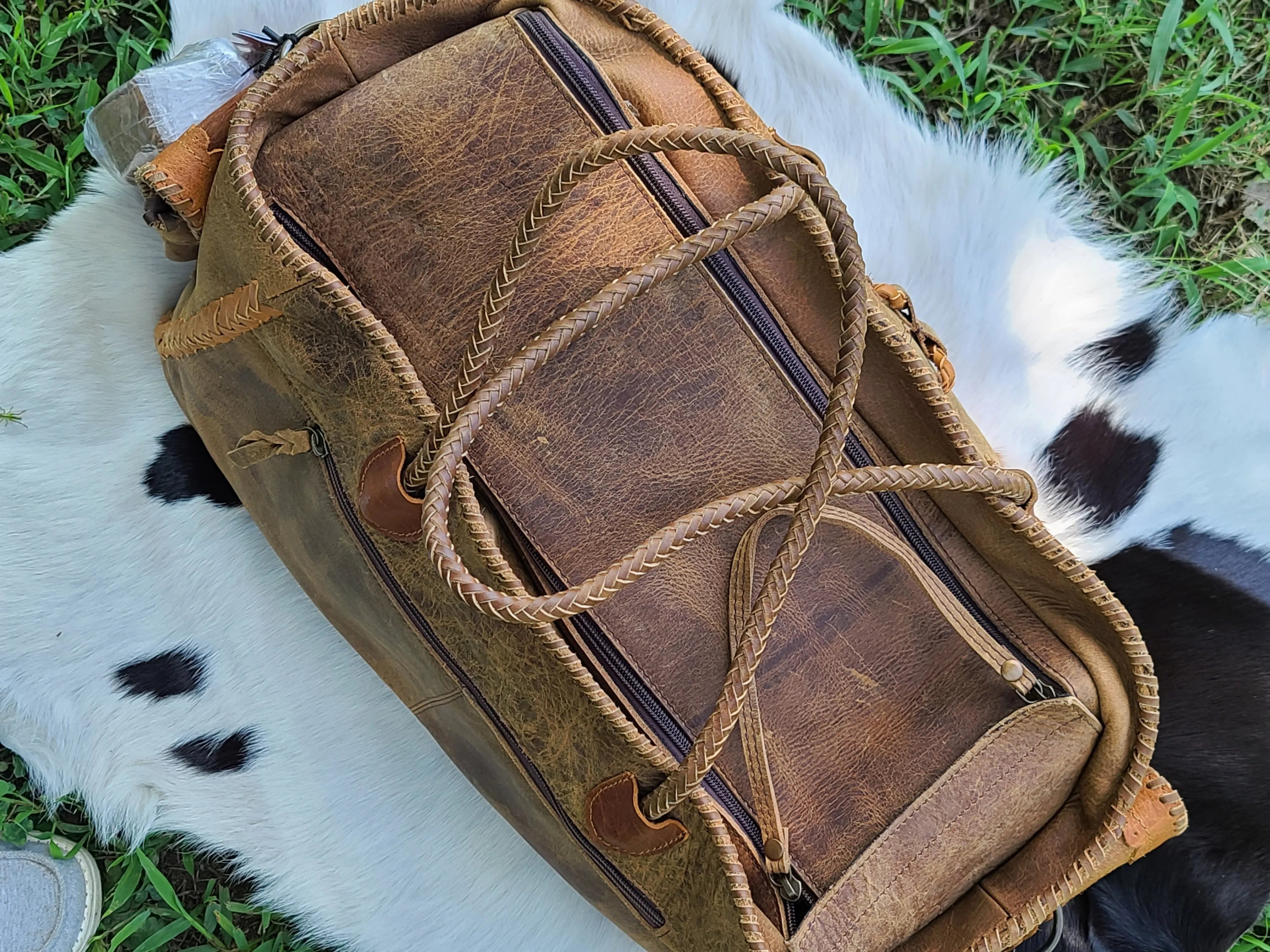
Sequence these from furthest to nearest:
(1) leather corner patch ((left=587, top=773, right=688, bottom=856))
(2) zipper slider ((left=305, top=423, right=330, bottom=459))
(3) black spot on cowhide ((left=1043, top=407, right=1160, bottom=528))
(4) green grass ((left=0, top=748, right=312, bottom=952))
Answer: (4) green grass ((left=0, top=748, right=312, bottom=952)) < (3) black spot on cowhide ((left=1043, top=407, right=1160, bottom=528)) < (2) zipper slider ((left=305, top=423, right=330, bottom=459)) < (1) leather corner patch ((left=587, top=773, right=688, bottom=856))

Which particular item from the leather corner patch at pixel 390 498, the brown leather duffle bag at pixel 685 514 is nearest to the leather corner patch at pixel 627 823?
the brown leather duffle bag at pixel 685 514

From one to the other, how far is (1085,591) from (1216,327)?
2.02 ft

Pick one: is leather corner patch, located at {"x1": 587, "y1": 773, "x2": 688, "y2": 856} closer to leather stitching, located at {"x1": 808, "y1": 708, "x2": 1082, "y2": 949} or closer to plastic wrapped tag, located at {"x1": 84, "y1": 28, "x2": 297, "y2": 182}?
leather stitching, located at {"x1": 808, "y1": 708, "x2": 1082, "y2": 949}

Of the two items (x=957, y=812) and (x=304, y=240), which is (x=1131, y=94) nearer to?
(x=957, y=812)

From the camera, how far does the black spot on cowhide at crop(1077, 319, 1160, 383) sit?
1.14m

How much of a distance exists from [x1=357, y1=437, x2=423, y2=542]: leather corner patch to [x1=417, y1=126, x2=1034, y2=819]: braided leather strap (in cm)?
11

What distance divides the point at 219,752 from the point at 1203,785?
1225 mm

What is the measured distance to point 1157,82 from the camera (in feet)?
4.23

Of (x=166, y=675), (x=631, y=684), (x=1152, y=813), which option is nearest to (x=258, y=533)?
(x=166, y=675)

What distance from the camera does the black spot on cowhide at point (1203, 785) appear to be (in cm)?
99

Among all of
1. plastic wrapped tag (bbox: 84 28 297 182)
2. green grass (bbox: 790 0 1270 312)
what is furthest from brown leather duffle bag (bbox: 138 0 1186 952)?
green grass (bbox: 790 0 1270 312)

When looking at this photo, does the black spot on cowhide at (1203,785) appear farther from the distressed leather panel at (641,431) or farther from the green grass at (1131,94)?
the green grass at (1131,94)

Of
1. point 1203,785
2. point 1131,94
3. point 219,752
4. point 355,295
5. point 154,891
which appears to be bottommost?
point 154,891

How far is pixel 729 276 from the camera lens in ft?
2.71
